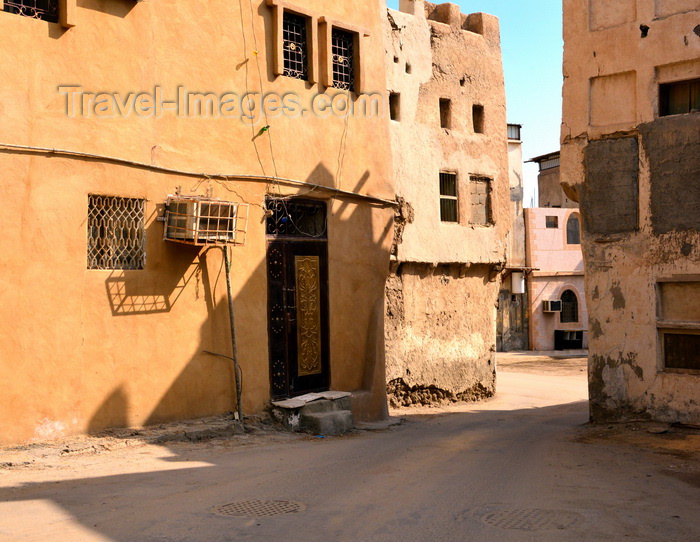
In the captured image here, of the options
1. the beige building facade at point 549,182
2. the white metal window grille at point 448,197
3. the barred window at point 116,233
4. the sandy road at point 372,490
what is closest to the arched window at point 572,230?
the beige building facade at point 549,182

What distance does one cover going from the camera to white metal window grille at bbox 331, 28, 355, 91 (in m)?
13.0

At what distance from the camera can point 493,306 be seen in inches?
747

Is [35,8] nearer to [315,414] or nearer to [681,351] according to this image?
[315,414]

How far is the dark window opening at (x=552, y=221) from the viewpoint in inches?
1330

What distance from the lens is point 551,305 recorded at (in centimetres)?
3322

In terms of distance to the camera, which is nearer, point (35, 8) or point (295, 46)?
point (35, 8)

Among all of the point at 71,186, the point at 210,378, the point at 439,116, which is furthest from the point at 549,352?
the point at 71,186

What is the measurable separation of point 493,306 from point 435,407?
10.1ft

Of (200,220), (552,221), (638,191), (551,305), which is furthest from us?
(552,221)

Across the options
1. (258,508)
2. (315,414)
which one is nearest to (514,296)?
(315,414)

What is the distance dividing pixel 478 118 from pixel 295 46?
25.2 feet

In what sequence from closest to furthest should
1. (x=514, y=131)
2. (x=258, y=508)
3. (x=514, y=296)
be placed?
(x=258, y=508) → (x=514, y=296) → (x=514, y=131)

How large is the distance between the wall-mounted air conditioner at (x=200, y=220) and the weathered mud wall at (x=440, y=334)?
6.43 metres

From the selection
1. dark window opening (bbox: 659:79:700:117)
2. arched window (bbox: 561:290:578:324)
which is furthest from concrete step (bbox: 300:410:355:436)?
arched window (bbox: 561:290:578:324)
